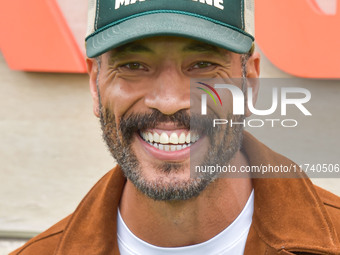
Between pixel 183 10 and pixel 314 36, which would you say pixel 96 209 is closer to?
pixel 183 10

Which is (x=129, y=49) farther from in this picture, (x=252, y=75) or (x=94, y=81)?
(x=252, y=75)

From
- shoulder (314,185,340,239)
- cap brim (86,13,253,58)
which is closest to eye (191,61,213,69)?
cap brim (86,13,253,58)

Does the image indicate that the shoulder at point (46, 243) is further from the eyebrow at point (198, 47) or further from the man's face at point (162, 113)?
the eyebrow at point (198, 47)

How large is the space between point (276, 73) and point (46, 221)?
244cm

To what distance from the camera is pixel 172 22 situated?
1.63 metres

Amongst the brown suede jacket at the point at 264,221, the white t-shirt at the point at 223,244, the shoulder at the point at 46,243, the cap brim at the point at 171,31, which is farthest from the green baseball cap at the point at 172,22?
the shoulder at the point at 46,243

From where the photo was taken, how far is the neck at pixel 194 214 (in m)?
1.90

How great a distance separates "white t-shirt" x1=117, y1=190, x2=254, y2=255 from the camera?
1.85 m

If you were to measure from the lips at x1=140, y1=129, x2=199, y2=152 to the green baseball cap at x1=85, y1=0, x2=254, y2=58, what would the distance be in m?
0.35

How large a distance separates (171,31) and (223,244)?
83 cm

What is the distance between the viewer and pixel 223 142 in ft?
6.18

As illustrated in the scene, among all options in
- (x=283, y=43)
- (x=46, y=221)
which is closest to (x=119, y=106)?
(x=283, y=43)

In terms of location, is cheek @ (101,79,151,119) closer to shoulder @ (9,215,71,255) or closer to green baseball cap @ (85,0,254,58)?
green baseball cap @ (85,0,254,58)

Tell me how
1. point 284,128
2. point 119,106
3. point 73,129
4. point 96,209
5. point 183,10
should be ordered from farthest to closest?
point 73,129 < point 284,128 < point 96,209 < point 119,106 < point 183,10
